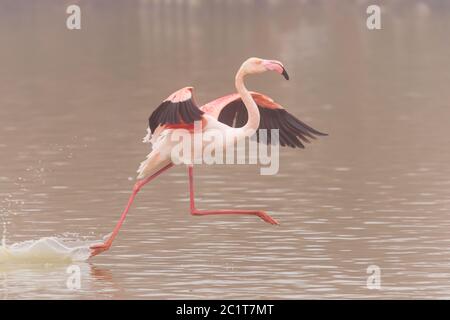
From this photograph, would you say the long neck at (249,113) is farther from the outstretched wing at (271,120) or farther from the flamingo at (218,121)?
the outstretched wing at (271,120)

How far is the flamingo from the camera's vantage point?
15.6 m

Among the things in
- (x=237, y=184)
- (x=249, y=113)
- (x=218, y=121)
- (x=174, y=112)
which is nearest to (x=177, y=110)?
(x=174, y=112)

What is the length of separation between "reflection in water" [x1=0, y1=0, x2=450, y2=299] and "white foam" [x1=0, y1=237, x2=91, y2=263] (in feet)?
0.41

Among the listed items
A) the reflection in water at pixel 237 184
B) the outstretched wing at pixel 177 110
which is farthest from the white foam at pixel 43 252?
the outstretched wing at pixel 177 110

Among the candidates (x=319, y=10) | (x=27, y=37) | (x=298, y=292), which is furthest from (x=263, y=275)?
(x=319, y=10)

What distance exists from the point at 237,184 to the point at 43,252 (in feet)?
17.9

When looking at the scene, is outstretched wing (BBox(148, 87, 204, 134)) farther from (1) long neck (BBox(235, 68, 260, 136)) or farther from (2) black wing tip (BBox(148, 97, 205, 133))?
(1) long neck (BBox(235, 68, 260, 136))

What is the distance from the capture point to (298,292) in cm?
1426

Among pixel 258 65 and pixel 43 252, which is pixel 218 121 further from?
pixel 43 252

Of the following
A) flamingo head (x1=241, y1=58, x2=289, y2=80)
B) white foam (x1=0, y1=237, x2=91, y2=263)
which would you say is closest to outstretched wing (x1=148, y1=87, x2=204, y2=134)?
flamingo head (x1=241, y1=58, x2=289, y2=80)

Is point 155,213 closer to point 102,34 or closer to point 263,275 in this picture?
point 263,275

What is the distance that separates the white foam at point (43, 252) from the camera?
16.0 m

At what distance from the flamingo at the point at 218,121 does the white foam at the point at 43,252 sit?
0.19m

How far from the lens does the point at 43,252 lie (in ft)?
52.5
